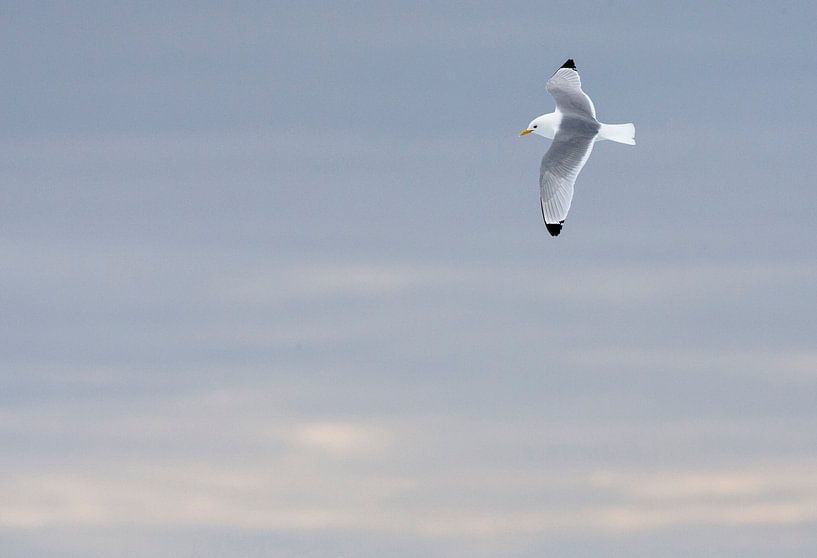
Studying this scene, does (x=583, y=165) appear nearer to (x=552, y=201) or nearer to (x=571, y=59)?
(x=552, y=201)

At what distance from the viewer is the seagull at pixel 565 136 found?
4875 centimetres

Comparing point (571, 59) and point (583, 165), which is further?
point (571, 59)

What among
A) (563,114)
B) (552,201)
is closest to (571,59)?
(563,114)

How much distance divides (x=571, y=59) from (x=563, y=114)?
3.00m

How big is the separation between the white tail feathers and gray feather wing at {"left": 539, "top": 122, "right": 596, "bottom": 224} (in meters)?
0.39

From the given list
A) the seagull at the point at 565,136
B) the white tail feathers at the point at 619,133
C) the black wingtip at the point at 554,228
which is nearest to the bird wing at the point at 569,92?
the seagull at the point at 565,136

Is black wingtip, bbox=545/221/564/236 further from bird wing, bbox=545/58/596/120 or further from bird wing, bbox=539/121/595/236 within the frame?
Result: bird wing, bbox=545/58/596/120

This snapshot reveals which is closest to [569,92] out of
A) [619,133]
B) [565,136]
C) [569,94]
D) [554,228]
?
[569,94]

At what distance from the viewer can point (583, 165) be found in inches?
1948

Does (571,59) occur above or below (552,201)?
above

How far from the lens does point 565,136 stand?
50500mm

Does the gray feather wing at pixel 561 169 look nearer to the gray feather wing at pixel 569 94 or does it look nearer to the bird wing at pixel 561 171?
the bird wing at pixel 561 171

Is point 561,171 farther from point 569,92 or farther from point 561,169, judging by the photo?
point 569,92

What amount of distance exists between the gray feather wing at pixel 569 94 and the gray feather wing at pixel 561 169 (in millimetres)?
1247
